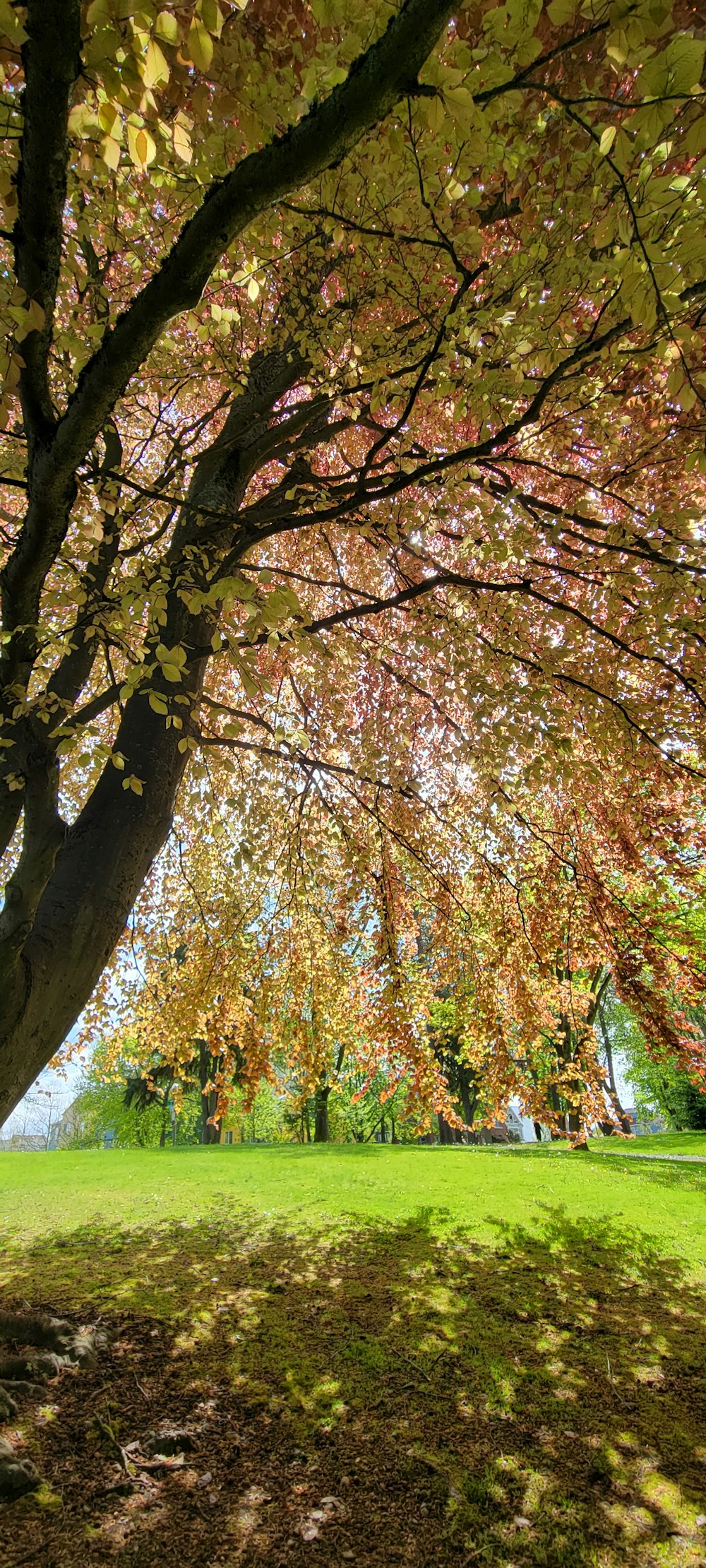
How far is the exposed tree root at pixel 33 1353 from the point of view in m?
3.96

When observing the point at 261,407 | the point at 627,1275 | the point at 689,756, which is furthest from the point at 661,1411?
the point at 261,407

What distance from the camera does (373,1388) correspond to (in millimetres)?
4203

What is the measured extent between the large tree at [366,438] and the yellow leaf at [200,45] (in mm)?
13

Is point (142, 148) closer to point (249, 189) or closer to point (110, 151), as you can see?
point (110, 151)

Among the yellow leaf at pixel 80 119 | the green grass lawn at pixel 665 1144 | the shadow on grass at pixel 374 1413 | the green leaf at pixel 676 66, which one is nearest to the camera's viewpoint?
the green leaf at pixel 676 66

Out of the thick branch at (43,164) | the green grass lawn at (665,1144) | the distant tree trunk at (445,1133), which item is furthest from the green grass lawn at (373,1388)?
the distant tree trunk at (445,1133)

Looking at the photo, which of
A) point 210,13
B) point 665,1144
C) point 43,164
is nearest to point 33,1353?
point 43,164

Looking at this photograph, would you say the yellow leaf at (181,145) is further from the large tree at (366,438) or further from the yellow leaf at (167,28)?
the yellow leaf at (167,28)

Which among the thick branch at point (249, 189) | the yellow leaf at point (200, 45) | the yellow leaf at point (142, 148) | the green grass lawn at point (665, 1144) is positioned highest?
the thick branch at point (249, 189)

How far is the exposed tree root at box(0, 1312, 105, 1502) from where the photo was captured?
3961 millimetres

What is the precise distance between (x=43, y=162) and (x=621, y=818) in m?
7.14

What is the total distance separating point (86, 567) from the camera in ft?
19.1

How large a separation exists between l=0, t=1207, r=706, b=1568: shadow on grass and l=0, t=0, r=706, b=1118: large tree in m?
1.92

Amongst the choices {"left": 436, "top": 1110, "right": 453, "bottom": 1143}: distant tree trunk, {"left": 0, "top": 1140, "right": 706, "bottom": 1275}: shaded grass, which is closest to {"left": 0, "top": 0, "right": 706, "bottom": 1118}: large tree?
{"left": 0, "top": 1140, "right": 706, "bottom": 1275}: shaded grass
